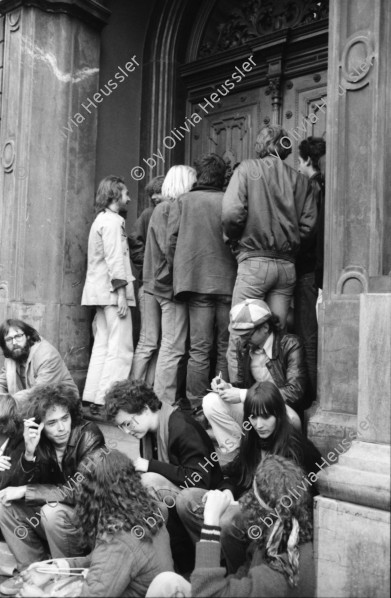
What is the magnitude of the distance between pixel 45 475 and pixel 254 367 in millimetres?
1492

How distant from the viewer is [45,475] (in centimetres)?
418

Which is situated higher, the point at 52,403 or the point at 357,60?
the point at 357,60

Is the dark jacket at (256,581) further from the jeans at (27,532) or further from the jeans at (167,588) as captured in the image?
the jeans at (27,532)

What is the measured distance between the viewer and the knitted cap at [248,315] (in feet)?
14.9

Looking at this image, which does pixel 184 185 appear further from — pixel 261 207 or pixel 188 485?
pixel 188 485

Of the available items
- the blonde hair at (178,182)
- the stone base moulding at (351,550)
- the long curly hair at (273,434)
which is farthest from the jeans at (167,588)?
the blonde hair at (178,182)

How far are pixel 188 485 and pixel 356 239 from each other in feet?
6.11

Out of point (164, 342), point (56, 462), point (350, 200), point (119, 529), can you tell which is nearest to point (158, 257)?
point (164, 342)

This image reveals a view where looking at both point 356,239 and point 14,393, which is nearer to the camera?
point 356,239

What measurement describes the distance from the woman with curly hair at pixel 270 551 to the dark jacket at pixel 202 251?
93.1 inches

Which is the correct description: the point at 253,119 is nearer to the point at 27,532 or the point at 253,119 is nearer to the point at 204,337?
the point at 204,337

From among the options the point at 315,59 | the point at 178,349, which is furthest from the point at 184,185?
the point at 315,59

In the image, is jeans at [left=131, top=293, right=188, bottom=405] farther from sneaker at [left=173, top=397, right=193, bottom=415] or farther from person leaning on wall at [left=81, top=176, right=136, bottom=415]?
person leaning on wall at [left=81, top=176, right=136, bottom=415]

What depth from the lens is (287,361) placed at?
4562mm
